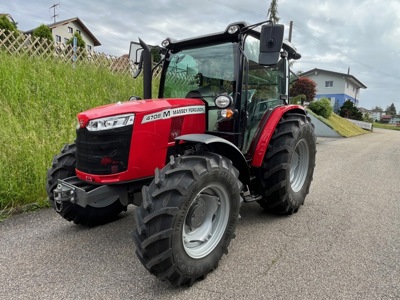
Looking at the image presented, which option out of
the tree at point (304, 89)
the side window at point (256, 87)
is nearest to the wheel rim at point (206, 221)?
the side window at point (256, 87)

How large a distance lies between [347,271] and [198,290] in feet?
4.21

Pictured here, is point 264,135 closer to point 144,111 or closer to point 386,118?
point 144,111

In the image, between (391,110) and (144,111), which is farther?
(391,110)

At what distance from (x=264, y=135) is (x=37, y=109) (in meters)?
4.61

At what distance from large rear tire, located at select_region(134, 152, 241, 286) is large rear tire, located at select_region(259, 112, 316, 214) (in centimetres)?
86

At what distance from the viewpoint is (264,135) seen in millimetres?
3432

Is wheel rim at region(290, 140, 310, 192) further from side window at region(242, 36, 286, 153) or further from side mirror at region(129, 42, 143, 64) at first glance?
side mirror at region(129, 42, 143, 64)

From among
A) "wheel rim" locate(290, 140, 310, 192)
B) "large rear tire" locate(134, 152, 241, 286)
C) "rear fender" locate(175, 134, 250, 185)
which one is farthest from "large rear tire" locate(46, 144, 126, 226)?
"wheel rim" locate(290, 140, 310, 192)

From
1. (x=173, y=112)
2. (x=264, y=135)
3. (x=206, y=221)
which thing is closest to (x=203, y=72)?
(x=173, y=112)

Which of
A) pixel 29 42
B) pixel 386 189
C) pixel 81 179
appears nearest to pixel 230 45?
pixel 81 179

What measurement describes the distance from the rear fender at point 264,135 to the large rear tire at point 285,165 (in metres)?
0.12

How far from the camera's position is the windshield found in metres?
3.21

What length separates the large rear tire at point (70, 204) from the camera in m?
3.06

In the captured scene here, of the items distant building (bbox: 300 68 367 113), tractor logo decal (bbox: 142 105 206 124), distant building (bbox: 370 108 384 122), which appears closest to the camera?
tractor logo decal (bbox: 142 105 206 124)
